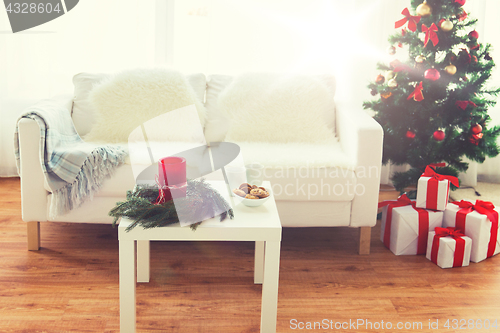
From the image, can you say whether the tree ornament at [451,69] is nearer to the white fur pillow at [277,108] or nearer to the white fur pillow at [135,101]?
the white fur pillow at [277,108]

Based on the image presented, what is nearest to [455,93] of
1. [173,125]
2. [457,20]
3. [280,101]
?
[457,20]

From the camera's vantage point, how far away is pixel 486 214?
2.07 meters

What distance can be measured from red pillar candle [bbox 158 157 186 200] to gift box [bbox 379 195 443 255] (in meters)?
1.17

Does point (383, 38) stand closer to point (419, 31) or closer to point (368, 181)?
point (419, 31)

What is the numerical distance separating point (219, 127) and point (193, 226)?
124 cm

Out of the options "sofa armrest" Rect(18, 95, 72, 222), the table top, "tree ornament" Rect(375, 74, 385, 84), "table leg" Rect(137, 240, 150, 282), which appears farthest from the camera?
"tree ornament" Rect(375, 74, 385, 84)

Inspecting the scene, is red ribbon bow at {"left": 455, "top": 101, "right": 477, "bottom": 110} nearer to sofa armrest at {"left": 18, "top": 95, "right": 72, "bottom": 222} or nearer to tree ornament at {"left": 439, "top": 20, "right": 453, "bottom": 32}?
tree ornament at {"left": 439, "top": 20, "right": 453, "bottom": 32}

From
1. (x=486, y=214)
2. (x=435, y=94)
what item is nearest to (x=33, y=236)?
(x=486, y=214)

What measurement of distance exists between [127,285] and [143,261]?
17.8 inches

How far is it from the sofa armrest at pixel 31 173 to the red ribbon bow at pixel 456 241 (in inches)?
71.1

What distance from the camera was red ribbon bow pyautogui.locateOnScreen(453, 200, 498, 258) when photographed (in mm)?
2098

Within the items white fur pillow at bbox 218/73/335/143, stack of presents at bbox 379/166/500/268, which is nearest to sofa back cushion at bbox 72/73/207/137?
white fur pillow at bbox 218/73/335/143

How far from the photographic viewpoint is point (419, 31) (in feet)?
8.05

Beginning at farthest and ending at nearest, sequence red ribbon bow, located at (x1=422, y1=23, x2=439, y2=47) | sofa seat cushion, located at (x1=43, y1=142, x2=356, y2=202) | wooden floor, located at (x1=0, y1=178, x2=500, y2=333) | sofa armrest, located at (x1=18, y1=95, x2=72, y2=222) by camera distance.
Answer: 1. red ribbon bow, located at (x1=422, y1=23, x2=439, y2=47)
2. sofa seat cushion, located at (x1=43, y1=142, x2=356, y2=202)
3. sofa armrest, located at (x1=18, y1=95, x2=72, y2=222)
4. wooden floor, located at (x1=0, y1=178, x2=500, y2=333)
